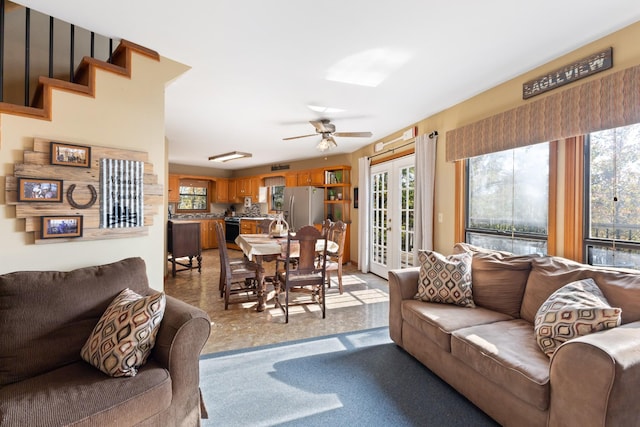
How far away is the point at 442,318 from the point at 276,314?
1.91m

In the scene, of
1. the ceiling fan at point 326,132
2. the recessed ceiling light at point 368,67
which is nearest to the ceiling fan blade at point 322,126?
the ceiling fan at point 326,132

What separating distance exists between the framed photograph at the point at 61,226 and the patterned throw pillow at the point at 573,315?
294 cm

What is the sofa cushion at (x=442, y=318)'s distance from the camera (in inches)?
76.7

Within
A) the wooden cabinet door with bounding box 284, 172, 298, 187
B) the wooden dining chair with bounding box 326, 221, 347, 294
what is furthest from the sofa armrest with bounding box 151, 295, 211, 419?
the wooden cabinet door with bounding box 284, 172, 298, 187

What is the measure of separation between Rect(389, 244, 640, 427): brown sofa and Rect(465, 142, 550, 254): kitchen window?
384mm

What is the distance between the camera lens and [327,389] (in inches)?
76.9

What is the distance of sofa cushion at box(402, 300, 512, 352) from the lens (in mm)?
1948

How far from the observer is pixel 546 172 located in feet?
8.01

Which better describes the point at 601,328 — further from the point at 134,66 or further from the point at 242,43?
the point at 134,66

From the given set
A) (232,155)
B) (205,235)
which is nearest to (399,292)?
(232,155)

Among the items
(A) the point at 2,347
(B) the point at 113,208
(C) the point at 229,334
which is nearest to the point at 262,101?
(B) the point at 113,208

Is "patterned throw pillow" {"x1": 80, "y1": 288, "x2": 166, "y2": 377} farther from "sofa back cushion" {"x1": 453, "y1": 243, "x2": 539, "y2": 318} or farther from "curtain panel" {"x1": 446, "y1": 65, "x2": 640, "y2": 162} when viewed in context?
"curtain panel" {"x1": 446, "y1": 65, "x2": 640, "y2": 162}

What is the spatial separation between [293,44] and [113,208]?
178 centimetres

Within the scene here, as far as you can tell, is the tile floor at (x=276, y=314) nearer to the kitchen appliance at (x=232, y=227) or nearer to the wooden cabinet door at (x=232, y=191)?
the kitchen appliance at (x=232, y=227)
